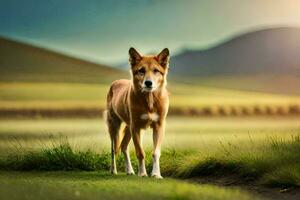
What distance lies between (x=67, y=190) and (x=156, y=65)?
274 centimetres

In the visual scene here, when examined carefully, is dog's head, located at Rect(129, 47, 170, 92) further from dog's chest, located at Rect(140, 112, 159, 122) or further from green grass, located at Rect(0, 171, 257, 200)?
green grass, located at Rect(0, 171, 257, 200)

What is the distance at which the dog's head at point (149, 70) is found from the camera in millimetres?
10891

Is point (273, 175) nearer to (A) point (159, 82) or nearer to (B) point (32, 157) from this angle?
(A) point (159, 82)

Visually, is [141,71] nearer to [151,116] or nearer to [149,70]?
[149,70]

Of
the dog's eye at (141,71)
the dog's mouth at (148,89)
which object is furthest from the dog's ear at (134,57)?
the dog's mouth at (148,89)

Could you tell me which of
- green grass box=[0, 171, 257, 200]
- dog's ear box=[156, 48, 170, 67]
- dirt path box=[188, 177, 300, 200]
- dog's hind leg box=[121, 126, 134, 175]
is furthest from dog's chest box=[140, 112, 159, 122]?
dirt path box=[188, 177, 300, 200]

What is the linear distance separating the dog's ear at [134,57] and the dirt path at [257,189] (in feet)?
7.09

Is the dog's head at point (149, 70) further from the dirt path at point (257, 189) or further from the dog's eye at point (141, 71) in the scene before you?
the dirt path at point (257, 189)

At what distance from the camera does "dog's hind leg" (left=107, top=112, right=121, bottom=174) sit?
12344 mm

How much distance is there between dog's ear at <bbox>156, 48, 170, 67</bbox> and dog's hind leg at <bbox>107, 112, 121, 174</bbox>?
6.21ft

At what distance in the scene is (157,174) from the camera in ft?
36.3

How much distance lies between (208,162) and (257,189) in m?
1.74

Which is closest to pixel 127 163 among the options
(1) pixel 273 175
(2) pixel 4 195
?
(1) pixel 273 175

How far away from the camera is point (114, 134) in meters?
12.5
